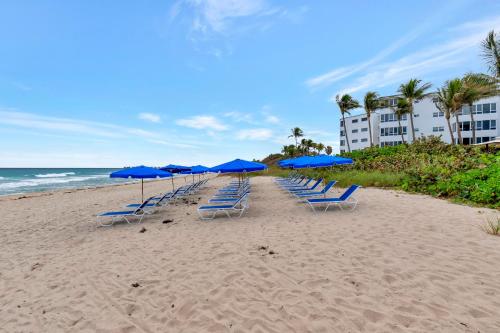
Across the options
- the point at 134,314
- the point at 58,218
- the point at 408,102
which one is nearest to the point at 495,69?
the point at 408,102

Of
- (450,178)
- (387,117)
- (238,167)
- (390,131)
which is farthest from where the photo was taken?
(387,117)

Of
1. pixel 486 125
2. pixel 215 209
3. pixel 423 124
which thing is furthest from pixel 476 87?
pixel 215 209

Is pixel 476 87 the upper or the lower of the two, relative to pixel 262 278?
upper

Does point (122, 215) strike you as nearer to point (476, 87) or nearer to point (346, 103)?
point (476, 87)

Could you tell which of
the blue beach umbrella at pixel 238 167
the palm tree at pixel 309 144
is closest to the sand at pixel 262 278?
the blue beach umbrella at pixel 238 167

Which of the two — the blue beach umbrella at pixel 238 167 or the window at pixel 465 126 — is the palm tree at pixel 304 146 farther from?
the blue beach umbrella at pixel 238 167

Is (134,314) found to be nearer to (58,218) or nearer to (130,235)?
(130,235)

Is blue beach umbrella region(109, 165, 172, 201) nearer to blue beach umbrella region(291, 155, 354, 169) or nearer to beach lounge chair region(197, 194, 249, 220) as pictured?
beach lounge chair region(197, 194, 249, 220)

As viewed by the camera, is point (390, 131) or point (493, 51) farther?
point (390, 131)

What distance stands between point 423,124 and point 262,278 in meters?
46.4

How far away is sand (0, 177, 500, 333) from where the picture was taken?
9.49 feet

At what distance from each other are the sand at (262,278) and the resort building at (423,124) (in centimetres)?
3225

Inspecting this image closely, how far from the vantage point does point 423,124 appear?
132ft

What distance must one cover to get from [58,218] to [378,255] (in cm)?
1095
